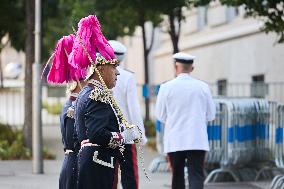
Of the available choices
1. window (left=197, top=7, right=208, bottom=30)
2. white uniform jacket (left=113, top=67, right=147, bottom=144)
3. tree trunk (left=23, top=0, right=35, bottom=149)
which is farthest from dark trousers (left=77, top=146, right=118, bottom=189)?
window (left=197, top=7, right=208, bottom=30)

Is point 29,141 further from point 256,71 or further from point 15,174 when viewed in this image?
point 256,71

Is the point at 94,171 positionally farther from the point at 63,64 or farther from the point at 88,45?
the point at 63,64

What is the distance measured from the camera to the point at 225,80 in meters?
26.0

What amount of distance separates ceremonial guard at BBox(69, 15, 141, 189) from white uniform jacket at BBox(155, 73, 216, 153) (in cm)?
302

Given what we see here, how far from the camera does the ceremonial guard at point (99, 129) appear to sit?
242 inches

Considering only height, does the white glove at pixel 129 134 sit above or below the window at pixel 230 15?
below

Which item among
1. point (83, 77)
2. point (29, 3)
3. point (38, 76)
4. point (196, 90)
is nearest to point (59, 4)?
point (29, 3)

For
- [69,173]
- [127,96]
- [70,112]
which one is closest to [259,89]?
[127,96]

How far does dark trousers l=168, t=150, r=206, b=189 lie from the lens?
9258mm

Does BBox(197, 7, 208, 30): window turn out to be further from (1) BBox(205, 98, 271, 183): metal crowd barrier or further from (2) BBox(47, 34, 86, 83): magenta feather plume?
(2) BBox(47, 34, 86, 83): magenta feather plume

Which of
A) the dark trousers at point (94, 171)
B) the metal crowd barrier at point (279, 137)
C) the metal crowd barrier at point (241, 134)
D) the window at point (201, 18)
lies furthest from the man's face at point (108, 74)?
the window at point (201, 18)

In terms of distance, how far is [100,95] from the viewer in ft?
20.3

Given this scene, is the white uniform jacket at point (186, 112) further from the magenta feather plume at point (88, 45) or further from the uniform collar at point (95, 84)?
the uniform collar at point (95, 84)

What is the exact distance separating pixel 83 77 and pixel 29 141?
941 cm
